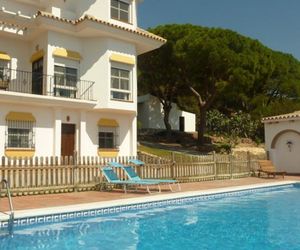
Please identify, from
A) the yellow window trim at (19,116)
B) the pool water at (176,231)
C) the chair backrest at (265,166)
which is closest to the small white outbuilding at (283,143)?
the chair backrest at (265,166)

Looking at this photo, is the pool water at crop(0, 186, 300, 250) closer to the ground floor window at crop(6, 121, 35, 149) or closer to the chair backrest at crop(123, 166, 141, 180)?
the chair backrest at crop(123, 166, 141, 180)

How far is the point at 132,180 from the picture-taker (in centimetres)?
1486

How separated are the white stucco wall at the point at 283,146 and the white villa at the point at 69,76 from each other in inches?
424

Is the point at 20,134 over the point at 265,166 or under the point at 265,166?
over

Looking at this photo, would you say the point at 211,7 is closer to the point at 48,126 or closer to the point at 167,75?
the point at 48,126

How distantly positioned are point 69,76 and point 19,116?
3527mm

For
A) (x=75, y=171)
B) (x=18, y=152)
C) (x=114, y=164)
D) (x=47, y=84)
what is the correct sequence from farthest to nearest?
(x=47, y=84), (x=18, y=152), (x=114, y=164), (x=75, y=171)

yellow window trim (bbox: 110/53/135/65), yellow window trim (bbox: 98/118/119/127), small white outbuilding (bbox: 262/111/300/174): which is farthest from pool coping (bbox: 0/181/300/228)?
small white outbuilding (bbox: 262/111/300/174)

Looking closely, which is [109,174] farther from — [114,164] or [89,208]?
[89,208]

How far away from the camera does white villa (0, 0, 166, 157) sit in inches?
717

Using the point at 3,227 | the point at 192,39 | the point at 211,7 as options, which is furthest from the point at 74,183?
the point at 192,39

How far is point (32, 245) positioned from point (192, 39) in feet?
107

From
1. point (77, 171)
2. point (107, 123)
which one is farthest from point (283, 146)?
point (77, 171)

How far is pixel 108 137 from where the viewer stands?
2106 cm
